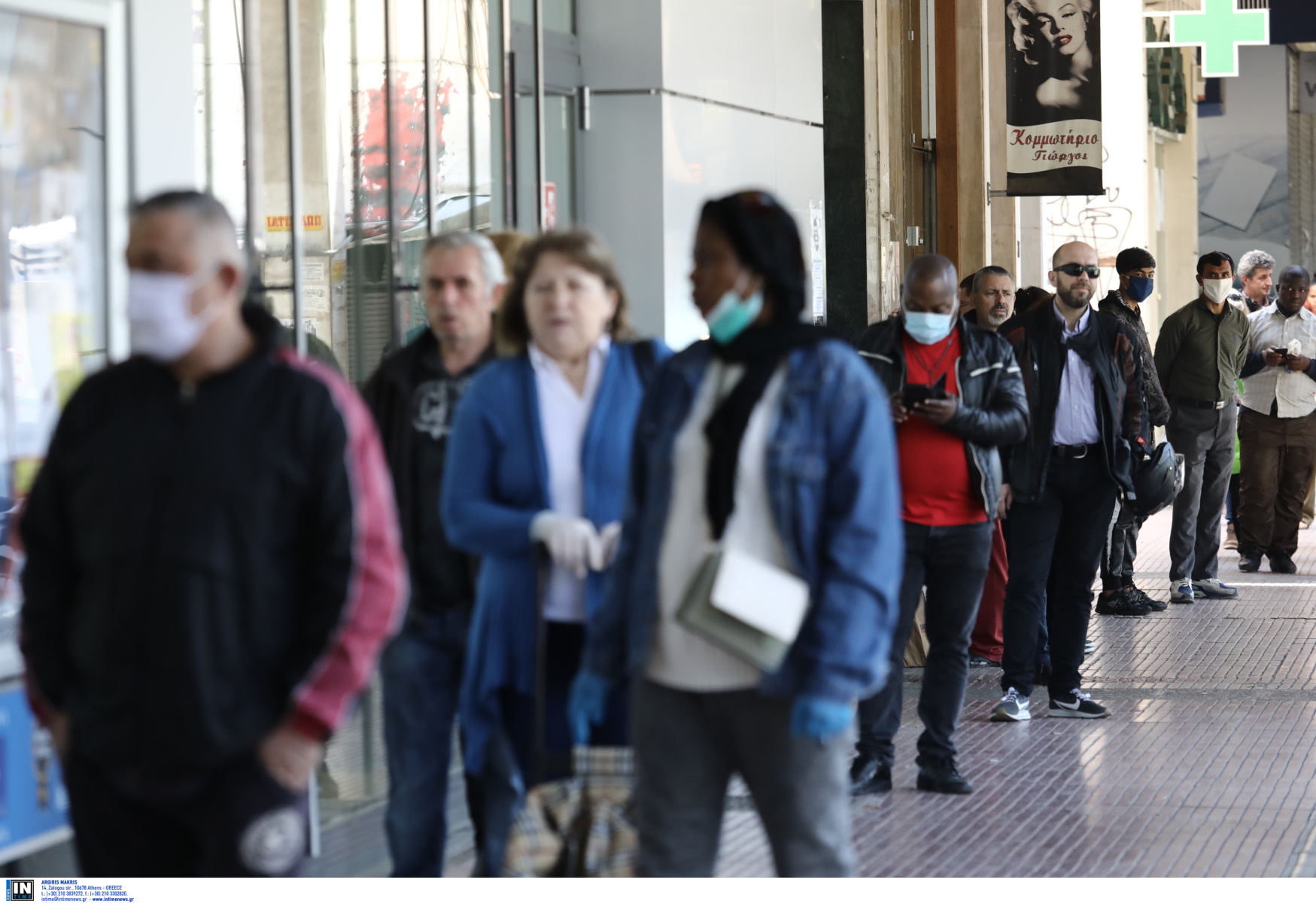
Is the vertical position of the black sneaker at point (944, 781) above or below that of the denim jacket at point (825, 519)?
below

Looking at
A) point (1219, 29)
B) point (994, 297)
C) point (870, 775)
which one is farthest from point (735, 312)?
point (1219, 29)

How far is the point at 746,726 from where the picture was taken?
3.39 meters

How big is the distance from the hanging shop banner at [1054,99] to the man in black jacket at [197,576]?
416 inches

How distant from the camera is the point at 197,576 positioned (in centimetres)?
277

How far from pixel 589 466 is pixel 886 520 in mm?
855

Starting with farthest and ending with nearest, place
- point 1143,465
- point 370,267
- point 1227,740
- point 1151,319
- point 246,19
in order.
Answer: point 1151,319 → point 1143,465 → point 1227,740 → point 370,267 → point 246,19

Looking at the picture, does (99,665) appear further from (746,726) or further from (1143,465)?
(1143,465)

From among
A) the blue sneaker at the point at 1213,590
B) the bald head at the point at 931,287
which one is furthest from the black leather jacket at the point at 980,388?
the blue sneaker at the point at 1213,590

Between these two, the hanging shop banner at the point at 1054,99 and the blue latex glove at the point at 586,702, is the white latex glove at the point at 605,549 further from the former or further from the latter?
the hanging shop banner at the point at 1054,99

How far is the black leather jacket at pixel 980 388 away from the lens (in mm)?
6246

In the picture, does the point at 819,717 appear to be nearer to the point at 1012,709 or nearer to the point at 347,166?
the point at 347,166

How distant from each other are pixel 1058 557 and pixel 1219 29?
983 cm

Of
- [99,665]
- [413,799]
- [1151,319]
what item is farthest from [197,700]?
[1151,319]
